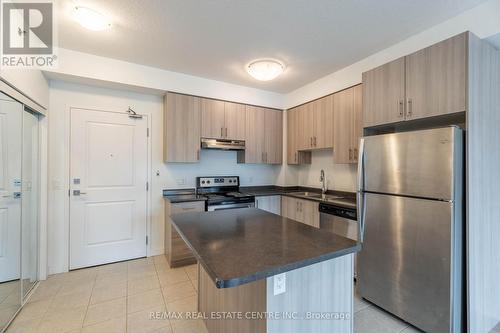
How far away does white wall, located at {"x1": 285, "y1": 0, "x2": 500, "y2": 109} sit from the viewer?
1.87 metres

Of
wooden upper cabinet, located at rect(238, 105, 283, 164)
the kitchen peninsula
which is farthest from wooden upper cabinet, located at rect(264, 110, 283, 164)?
the kitchen peninsula

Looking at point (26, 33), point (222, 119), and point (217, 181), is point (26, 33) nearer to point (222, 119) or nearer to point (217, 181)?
point (222, 119)

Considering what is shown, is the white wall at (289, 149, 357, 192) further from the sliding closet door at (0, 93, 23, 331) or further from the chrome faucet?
the sliding closet door at (0, 93, 23, 331)

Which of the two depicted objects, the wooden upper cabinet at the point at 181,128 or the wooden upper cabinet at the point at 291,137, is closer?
Answer: the wooden upper cabinet at the point at 181,128

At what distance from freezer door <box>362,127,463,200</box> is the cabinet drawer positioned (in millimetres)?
2087

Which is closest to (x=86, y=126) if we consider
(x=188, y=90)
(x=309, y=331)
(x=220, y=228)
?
(x=188, y=90)

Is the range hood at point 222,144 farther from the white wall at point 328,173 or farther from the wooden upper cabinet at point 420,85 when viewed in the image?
the wooden upper cabinet at point 420,85

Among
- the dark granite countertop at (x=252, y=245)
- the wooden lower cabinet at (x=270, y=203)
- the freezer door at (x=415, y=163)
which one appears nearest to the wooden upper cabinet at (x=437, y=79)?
the freezer door at (x=415, y=163)

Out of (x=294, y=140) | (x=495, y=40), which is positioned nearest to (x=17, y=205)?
(x=294, y=140)

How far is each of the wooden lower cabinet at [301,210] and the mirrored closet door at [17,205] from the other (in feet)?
10.6

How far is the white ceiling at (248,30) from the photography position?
1.93 metres

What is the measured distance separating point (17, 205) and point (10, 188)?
0.70 feet

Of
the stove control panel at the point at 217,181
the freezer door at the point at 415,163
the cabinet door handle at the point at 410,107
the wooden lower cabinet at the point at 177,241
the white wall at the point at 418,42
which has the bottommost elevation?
the wooden lower cabinet at the point at 177,241

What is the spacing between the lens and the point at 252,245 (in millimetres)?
1286
